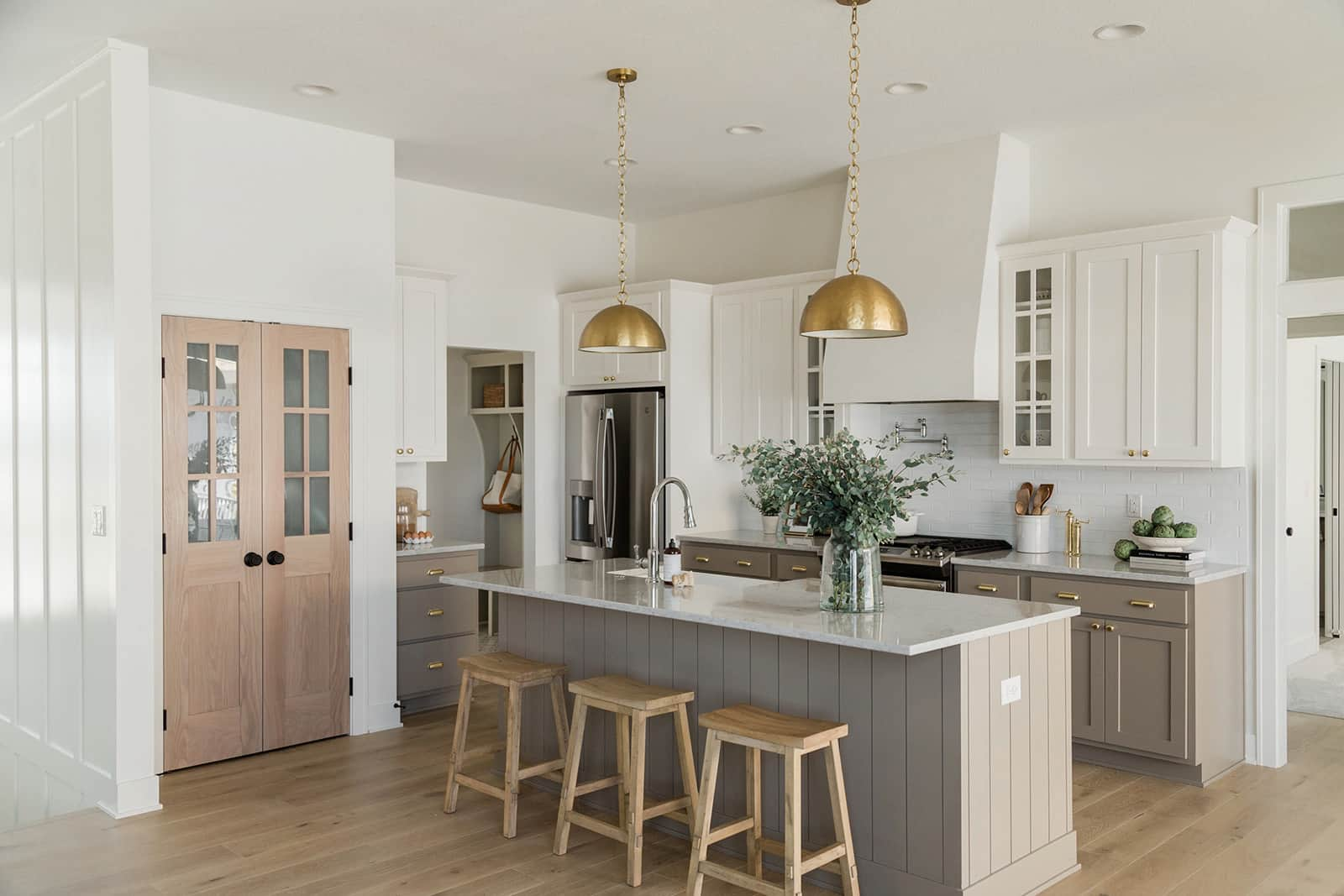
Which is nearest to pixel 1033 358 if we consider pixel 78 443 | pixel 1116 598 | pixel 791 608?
pixel 1116 598

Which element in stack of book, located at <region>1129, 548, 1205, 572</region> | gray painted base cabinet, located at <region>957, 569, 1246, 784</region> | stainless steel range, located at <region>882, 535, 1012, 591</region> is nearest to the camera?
gray painted base cabinet, located at <region>957, 569, 1246, 784</region>

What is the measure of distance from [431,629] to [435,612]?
0.10 meters

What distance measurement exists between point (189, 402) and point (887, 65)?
340 centimetres

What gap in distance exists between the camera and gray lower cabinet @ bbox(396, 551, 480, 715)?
19.1 ft

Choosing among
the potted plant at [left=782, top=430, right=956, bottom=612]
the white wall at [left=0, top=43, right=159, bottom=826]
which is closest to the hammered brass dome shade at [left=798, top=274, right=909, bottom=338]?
the potted plant at [left=782, top=430, right=956, bottom=612]

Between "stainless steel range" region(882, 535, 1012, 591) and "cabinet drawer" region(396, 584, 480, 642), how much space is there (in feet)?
7.34

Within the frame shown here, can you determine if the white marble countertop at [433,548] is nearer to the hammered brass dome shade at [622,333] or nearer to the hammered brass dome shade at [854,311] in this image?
the hammered brass dome shade at [622,333]

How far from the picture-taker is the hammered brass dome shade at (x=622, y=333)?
13.8 ft

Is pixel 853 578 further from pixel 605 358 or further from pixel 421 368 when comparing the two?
pixel 605 358

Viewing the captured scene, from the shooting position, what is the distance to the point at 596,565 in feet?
15.8

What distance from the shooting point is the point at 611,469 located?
6.73 m

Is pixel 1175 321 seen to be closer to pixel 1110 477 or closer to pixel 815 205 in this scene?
pixel 1110 477

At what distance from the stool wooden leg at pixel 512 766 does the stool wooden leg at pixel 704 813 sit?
0.91 metres

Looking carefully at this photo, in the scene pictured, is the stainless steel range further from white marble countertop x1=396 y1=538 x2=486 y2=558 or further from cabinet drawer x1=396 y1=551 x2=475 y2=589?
cabinet drawer x1=396 y1=551 x2=475 y2=589
